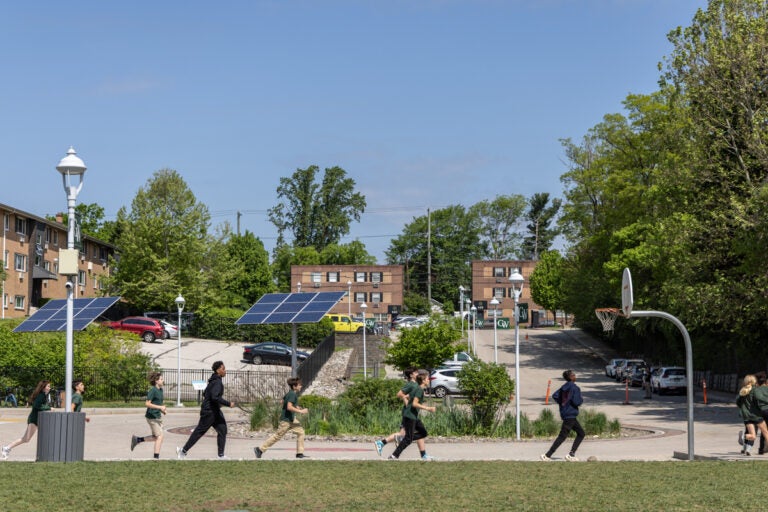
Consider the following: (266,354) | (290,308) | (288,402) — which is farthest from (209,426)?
(266,354)

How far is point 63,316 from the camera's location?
3903 cm

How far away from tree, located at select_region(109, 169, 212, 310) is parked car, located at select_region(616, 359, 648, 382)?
3091 centimetres

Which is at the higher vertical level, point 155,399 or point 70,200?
point 70,200

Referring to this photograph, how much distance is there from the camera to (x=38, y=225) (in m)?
79.2

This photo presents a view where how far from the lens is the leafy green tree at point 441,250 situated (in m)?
133

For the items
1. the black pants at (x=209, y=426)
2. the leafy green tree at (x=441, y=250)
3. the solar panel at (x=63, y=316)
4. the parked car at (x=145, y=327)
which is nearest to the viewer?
the black pants at (x=209, y=426)

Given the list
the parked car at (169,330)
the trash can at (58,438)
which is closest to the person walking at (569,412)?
the trash can at (58,438)

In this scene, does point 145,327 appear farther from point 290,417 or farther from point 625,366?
point 290,417

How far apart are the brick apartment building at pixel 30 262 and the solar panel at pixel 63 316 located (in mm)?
27608

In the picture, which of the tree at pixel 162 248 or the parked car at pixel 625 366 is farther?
the tree at pixel 162 248

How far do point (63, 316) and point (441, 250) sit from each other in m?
98.3

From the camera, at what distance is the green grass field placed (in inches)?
472

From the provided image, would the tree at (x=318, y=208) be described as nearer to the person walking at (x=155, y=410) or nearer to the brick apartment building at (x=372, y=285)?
the brick apartment building at (x=372, y=285)

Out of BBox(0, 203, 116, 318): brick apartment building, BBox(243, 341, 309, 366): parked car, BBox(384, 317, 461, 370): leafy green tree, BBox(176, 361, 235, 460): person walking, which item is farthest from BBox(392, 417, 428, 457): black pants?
BBox(0, 203, 116, 318): brick apartment building
